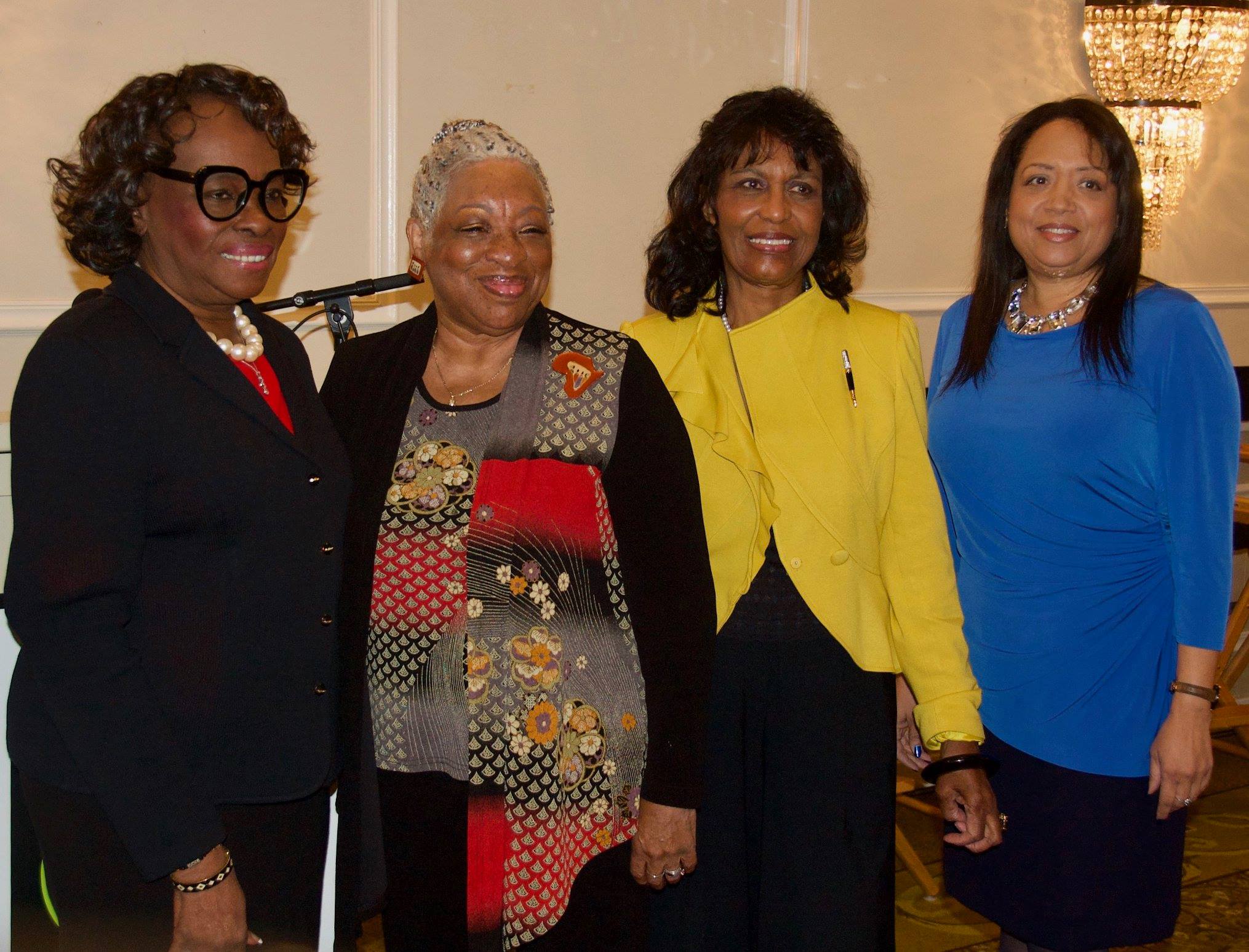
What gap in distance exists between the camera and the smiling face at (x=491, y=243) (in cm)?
178

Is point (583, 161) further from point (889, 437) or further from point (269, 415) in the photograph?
point (269, 415)

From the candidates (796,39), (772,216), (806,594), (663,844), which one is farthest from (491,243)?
(796,39)

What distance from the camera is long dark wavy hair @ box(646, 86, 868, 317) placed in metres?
2.01

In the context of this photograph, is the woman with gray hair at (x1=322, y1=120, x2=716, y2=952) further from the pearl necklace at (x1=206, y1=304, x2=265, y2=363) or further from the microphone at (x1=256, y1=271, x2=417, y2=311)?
the microphone at (x1=256, y1=271, x2=417, y2=311)

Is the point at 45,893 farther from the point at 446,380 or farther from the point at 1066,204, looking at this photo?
the point at 1066,204

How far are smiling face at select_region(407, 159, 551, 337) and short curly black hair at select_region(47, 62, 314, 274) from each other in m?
0.33

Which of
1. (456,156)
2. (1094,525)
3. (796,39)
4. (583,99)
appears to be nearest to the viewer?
(456,156)

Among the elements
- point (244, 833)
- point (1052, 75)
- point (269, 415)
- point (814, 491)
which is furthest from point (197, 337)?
point (1052, 75)

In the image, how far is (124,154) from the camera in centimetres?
151

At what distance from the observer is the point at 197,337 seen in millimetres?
1541

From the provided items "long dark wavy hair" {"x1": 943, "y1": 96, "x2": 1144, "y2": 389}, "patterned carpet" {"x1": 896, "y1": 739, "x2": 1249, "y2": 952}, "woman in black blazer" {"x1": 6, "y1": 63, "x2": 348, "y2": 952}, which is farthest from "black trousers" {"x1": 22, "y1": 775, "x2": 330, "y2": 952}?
"patterned carpet" {"x1": 896, "y1": 739, "x2": 1249, "y2": 952}

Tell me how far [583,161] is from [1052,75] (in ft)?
6.60

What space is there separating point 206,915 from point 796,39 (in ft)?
10.8

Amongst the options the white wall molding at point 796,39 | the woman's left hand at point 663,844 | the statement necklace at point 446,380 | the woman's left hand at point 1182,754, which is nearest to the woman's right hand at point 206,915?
the woman's left hand at point 663,844
